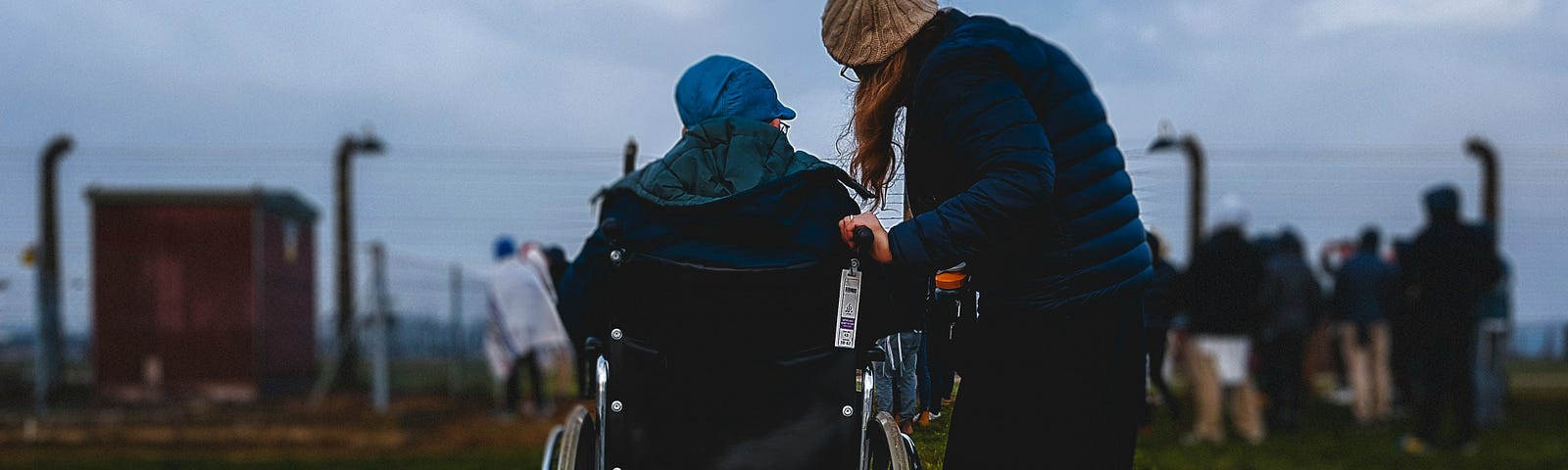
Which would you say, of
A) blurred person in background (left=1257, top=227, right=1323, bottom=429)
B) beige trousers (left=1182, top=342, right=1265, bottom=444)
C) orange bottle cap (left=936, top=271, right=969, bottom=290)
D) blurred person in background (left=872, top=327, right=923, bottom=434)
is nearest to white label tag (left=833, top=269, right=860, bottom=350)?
blurred person in background (left=872, top=327, right=923, bottom=434)

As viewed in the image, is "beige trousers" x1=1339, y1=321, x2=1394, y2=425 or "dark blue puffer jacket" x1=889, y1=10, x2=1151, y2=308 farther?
"beige trousers" x1=1339, y1=321, x2=1394, y2=425

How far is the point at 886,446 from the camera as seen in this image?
271 cm

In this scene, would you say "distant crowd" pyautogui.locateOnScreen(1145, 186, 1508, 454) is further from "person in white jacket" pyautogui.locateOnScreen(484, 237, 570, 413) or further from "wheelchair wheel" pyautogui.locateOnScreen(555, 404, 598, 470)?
"person in white jacket" pyautogui.locateOnScreen(484, 237, 570, 413)

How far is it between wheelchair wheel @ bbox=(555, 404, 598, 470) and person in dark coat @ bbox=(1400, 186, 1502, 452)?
6654mm

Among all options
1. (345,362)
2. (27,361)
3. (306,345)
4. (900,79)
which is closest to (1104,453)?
(900,79)

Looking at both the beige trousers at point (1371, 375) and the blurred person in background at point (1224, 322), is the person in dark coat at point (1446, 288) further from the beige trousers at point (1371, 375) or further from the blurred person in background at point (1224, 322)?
the beige trousers at point (1371, 375)

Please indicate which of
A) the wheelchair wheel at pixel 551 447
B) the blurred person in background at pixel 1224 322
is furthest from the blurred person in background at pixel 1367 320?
the wheelchair wheel at pixel 551 447

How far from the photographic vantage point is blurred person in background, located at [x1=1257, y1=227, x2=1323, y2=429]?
10.4m

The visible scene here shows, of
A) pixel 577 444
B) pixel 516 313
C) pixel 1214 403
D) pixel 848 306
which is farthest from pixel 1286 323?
pixel 848 306

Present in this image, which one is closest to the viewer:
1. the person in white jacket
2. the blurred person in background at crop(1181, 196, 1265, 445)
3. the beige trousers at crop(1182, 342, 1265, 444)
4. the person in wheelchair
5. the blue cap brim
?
the blue cap brim

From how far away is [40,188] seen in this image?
1523cm

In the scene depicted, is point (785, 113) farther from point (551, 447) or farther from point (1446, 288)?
point (1446, 288)

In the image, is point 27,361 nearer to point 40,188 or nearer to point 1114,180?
point 40,188

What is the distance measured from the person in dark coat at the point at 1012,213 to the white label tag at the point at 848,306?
0.75 ft
